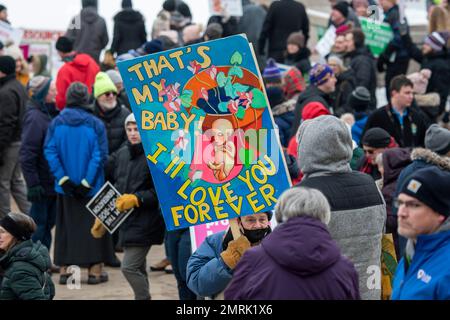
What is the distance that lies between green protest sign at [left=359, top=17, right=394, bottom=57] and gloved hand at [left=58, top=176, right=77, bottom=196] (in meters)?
5.98

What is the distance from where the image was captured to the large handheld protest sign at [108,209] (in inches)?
401

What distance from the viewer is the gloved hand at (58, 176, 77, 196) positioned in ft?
37.1

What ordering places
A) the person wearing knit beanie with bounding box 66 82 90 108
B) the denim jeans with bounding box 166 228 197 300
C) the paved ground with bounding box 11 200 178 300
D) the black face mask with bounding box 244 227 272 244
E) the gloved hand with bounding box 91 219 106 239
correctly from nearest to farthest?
the black face mask with bounding box 244 227 272 244 < the denim jeans with bounding box 166 228 197 300 < the gloved hand with bounding box 91 219 106 239 < the paved ground with bounding box 11 200 178 300 < the person wearing knit beanie with bounding box 66 82 90 108

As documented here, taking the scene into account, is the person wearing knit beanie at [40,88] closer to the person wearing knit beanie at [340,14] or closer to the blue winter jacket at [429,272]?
the person wearing knit beanie at [340,14]

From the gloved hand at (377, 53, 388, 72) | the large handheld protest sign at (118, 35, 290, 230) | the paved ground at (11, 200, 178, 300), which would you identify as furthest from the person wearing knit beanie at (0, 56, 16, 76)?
the large handheld protest sign at (118, 35, 290, 230)

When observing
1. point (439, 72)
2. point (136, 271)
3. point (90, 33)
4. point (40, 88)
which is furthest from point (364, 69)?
point (136, 271)

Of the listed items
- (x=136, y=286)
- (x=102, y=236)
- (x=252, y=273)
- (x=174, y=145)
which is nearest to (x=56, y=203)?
(x=102, y=236)

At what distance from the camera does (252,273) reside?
16.5 ft

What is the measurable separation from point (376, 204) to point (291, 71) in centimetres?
745

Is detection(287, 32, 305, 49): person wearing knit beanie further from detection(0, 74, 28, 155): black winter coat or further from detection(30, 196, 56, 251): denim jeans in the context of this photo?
detection(30, 196, 56, 251): denim jeans

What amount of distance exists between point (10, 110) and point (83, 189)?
6.57 feet

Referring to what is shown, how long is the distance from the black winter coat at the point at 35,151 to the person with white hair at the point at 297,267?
23.6ft

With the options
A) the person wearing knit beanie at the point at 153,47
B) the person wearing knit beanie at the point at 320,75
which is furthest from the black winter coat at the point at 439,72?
the person wearing knit beanie at the point at 153,47
